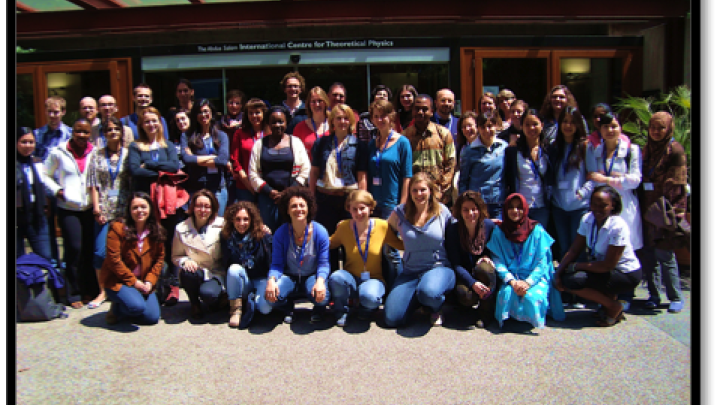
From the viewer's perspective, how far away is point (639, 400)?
10.2ft

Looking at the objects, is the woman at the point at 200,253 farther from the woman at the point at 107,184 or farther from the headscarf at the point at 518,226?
the headscarf at the point at 518,226

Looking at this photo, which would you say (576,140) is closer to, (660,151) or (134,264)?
(660,151)

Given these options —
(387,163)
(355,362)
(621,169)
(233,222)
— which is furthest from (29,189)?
(621,169)

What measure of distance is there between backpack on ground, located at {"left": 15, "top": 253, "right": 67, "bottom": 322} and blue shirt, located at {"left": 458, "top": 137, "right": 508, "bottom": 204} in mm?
4258

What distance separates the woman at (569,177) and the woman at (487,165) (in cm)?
53

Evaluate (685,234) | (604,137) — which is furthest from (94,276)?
(685,234)

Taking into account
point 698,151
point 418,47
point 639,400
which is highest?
point 418,47

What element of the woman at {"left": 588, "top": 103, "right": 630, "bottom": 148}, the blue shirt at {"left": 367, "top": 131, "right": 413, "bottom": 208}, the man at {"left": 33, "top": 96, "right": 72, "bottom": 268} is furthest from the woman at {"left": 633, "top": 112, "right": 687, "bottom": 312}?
the man at {"left": 33, "top": 96, "right": 72, "bottom": 268}

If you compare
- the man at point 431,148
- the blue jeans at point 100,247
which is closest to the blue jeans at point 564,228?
the man at point 431,148

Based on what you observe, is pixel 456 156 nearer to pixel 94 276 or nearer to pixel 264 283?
pixel 264 283

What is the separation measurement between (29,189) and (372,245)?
351 centimetres

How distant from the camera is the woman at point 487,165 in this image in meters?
5.13

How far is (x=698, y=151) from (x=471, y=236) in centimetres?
199

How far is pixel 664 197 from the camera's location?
16.1ft
